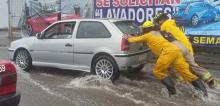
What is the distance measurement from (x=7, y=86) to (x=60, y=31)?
5.06m

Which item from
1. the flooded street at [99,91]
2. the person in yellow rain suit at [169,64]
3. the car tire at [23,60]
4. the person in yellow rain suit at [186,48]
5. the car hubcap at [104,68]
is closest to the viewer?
the flooded street at [99,91]

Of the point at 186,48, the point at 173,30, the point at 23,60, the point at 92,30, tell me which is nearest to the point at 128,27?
the point at 92,30

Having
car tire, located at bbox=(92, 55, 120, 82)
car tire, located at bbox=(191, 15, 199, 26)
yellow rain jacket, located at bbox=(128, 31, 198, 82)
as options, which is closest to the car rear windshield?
car tire, located at bbox=(92, 55, 120, 82)

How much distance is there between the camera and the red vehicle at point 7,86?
5730 millimetres

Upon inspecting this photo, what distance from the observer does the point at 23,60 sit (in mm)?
11336

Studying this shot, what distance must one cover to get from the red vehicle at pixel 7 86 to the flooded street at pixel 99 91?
6.34ft

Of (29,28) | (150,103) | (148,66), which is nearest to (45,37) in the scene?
(148,66)

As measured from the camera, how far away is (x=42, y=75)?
10.9m

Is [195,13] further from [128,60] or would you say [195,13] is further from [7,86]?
[7,86]

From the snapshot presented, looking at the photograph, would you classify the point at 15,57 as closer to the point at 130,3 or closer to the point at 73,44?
the point at 73,44

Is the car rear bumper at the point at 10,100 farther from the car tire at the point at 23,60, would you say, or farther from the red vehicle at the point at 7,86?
the car tire at the point at 23,60

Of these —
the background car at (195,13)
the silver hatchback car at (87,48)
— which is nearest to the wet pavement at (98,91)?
the silver hatchback car at (87,48)

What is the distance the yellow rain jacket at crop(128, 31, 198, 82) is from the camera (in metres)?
8.36

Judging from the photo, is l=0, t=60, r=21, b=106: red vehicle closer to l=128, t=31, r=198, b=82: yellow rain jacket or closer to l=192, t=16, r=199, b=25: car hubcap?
l=128, t=31, r=198, b=82: yellow rain jacket
